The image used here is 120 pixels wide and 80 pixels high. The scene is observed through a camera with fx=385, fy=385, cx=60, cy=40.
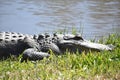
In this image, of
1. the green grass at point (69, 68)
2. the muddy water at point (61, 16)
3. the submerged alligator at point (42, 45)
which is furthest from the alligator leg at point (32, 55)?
the muddy water at point (61, 16)

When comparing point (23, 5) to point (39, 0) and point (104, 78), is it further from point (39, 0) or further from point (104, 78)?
point (104, 78)

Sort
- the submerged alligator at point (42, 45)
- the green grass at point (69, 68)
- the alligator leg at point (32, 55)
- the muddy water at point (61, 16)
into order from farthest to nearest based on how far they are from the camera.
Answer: the muddy water at point (61, 16)
the submerged alligator at point (42, 45)
the alligator leg at point (32, 55)
the green grass at point (69, 68)

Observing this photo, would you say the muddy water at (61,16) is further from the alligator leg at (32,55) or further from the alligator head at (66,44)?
the alligator leg at (32,55)

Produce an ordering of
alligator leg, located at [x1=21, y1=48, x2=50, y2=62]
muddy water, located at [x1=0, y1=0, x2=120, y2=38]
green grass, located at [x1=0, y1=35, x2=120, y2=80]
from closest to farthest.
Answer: green grass, located at [x1=0, y1=35, x2=120, y2=80], alligator leg, located at [x1=21, y1=48, x2=50, y2=62], muddy water, located at [x1=0, y1=0, x2=120, y2=38]

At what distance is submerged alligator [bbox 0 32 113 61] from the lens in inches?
269

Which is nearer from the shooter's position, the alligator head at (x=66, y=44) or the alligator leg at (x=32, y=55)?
the alligator leg at (x=32, y=55)

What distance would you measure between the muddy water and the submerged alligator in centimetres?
186

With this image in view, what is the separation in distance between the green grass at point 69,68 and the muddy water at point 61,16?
2.98m

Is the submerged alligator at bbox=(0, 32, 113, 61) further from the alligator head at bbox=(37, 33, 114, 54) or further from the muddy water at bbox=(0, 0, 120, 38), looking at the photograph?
the muddy water at bbox=(0, 0, 120, 38)

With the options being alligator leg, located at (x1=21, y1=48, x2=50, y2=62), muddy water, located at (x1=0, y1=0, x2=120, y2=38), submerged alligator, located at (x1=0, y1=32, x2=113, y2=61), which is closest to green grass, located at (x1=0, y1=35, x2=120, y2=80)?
alligator leg, located at (x1=21, y1=48, x2=50, y2=62)

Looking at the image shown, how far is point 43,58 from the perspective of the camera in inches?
250

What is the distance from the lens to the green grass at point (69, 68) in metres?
4.97

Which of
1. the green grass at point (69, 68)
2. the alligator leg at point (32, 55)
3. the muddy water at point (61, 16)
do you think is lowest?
the muddy water at point (61, 16)

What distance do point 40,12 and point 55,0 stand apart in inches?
138
